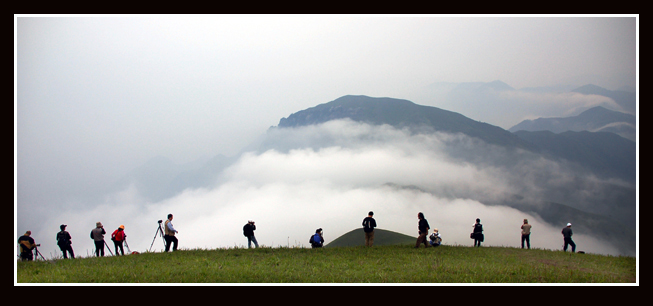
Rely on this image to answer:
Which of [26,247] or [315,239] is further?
[315,239]

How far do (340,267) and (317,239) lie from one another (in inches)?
290

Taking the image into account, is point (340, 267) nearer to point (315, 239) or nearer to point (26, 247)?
point (315, 239)

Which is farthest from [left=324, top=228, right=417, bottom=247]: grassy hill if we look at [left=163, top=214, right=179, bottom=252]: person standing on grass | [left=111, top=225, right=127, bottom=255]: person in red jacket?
[left=111, top=225, right=127, bottom=255]: person in red jacket

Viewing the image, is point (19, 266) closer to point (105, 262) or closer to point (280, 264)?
point (105, 262)

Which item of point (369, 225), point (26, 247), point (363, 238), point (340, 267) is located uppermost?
point (369, 225)

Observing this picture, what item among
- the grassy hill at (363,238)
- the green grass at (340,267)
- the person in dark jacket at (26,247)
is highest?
the person in dark jacket at (26,247)

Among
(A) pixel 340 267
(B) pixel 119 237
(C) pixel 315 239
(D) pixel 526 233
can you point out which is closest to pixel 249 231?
(C) pixel 315 239

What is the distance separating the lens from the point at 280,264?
19719mm

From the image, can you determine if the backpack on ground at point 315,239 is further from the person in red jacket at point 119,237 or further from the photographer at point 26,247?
the photographer at point 26,247

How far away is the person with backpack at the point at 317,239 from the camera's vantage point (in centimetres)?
2610

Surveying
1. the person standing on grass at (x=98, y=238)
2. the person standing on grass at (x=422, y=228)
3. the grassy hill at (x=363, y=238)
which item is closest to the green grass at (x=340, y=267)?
the person standing on grass at (x=422, y=228)

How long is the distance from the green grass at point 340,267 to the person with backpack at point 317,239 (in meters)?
1.97

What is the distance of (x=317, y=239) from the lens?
26281mm

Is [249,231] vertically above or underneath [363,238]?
above
